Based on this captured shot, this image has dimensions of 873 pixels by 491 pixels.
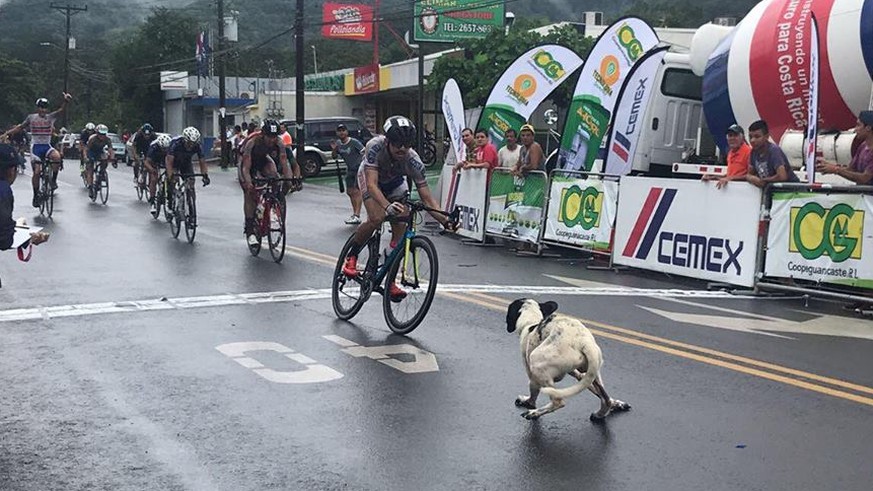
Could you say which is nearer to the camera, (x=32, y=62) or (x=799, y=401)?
(x=799, y=401)

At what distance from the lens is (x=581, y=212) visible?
550 inches

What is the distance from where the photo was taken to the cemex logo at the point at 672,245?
11.3 m

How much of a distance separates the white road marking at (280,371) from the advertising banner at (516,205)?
7516 mm

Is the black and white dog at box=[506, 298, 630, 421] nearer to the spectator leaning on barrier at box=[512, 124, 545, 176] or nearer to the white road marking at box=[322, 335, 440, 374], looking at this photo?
the white road marking at box=[322, 335, 440, 374]

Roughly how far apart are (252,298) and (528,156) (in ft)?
20.9

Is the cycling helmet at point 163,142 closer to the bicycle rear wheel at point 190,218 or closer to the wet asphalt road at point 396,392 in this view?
the bicycle rear wheel at point 190,218

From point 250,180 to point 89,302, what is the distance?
12.8ft

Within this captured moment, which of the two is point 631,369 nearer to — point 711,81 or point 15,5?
point 711,81

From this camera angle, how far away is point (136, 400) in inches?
243

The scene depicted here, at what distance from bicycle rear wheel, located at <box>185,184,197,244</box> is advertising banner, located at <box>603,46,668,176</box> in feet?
20.6

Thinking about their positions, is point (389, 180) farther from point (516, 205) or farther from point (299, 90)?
point (299, 90)

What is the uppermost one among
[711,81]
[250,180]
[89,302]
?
[711,81]

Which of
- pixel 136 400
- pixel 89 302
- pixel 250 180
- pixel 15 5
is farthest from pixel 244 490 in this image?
pixel 15 5

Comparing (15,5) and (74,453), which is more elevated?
(15,5)
